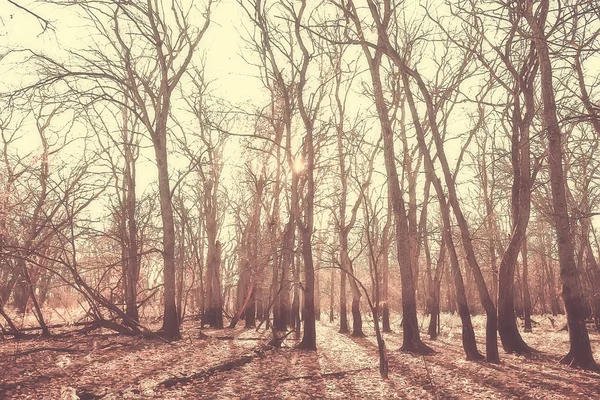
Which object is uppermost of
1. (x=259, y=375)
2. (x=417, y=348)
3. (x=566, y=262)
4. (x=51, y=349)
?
(x=566, y=262)

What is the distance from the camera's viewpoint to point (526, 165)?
31.9ft

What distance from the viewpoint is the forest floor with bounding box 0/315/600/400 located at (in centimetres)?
623

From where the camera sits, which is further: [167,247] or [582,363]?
[167,247]

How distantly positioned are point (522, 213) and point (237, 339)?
8.60 metres

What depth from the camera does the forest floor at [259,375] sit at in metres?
6.23

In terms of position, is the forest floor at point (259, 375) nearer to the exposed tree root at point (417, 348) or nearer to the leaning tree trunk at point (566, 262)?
the exposed tree root at point (417, 348)

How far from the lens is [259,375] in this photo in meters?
7.98


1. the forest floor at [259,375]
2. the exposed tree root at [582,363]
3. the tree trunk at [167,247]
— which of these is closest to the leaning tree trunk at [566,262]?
the exposed tree root at [582,363]

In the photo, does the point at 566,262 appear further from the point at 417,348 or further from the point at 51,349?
the point at 51,349

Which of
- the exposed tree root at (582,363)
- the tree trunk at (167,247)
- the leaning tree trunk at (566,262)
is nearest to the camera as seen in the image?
the exposed tree root at (582,363)

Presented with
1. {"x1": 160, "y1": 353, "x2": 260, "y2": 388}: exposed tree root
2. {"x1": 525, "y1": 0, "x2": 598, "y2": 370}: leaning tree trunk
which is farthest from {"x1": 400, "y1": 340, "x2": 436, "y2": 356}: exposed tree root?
{"x1": 160, "y1": 353, "x2": 260, "y2": 388}: exposed tree root

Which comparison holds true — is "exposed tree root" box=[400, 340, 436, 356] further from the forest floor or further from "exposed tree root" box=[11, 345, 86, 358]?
"exposed tree root" box=[11, 345, 86, 358]

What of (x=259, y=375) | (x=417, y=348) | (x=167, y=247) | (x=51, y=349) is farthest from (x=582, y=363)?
(x=167, y=247)

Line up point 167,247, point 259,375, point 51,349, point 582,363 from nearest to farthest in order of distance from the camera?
point 582,363
point 259,375
point 51,349
point 167,247
